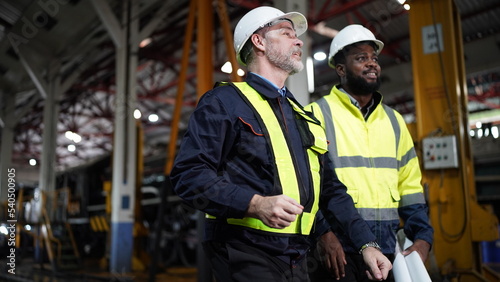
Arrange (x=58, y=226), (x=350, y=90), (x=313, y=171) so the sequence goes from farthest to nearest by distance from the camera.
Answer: (x=58, y=226)
(x=350, y=90)
(x=313, y=171)

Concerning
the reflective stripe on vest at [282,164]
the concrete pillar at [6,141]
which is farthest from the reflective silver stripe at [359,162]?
the concrete pillar at [6,141]

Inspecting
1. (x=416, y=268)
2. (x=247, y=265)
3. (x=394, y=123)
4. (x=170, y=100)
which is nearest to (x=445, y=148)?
(x=394, y=123)

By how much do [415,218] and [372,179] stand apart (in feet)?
1.00

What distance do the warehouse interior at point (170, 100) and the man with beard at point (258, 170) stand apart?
1909 millimetres

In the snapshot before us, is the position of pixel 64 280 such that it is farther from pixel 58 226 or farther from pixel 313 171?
pixel 313 171

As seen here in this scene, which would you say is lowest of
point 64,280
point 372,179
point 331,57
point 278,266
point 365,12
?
point 64,280

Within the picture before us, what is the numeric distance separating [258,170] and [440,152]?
3.13 m

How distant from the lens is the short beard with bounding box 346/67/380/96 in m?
2.44

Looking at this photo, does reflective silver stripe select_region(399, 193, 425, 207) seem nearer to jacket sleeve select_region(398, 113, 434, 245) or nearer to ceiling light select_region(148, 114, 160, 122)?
jacket sleeve select_region(398, 113, 434, 245)

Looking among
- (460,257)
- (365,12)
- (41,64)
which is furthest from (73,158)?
(460,257)

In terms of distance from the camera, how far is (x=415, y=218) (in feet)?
7.52

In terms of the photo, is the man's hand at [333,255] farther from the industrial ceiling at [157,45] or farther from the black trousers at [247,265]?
the industrial ceiling at [157,45]

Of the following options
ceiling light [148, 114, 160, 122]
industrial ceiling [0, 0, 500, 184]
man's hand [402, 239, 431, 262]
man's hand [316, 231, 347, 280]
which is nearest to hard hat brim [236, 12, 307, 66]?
man's hand [316, 231, 347, 280]

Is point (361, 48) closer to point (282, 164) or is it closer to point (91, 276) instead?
point (282, 164)
